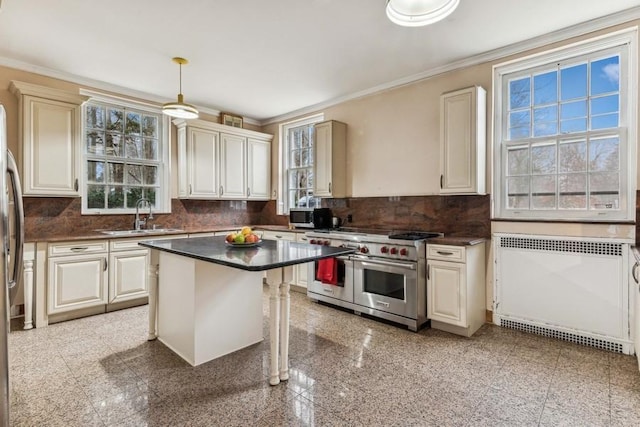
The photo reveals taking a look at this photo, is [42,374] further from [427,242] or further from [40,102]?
[427,242]

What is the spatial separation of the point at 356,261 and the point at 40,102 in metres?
3.73

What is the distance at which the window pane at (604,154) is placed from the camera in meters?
2.82

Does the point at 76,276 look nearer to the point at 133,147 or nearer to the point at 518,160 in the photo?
the point at 133,147

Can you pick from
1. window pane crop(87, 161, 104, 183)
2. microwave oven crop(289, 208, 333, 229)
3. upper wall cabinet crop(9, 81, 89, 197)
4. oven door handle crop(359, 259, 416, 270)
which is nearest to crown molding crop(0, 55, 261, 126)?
upper wall cabinet crop(9, 81, 89, 197)

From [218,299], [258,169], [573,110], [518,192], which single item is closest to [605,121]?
[573,110]

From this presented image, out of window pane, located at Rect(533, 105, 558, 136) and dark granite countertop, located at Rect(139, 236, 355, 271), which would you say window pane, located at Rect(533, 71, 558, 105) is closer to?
window pane, located at Rect(533, 105, 558, 136)

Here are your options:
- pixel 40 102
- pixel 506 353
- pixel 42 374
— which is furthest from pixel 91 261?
pixel 506 353

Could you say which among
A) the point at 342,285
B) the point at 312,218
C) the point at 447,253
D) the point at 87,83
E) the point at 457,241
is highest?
the point at 87,83

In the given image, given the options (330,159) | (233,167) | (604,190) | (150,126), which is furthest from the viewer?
(233,167)

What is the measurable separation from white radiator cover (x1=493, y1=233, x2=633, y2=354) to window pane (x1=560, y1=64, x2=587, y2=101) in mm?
1306

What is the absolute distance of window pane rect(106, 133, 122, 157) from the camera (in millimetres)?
4352

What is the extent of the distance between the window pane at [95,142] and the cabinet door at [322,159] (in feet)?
9.06

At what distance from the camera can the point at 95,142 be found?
4238 millimetres

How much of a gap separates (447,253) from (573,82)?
6.29ft
